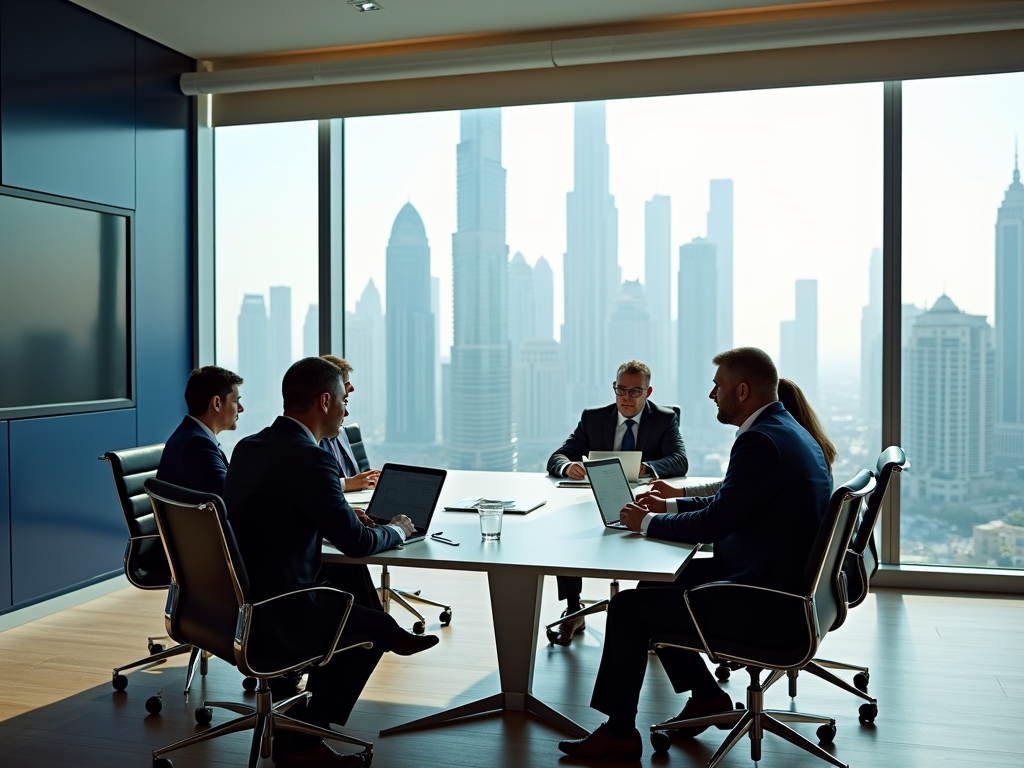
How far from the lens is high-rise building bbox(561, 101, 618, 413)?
21.9 ft

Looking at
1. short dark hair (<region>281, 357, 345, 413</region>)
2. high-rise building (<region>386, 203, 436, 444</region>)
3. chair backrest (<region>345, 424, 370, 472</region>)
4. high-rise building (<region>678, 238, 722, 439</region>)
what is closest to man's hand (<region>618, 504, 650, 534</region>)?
short dark hair (<region>281, 357, 345, 413</region>)

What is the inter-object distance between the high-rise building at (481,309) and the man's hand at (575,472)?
6.17ft

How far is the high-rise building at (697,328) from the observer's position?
6477mm

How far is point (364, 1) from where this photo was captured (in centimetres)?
576

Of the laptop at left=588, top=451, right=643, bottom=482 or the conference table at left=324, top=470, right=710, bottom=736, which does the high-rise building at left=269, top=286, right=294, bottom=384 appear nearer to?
the conference table at left=324, top=470, right=710, bottom=736

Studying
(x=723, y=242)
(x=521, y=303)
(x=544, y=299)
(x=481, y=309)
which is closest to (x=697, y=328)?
(x=723, y=242)

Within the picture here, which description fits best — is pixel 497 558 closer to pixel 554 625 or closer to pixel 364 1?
pixel 554 625

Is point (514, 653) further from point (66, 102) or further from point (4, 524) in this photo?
point (66, 102)

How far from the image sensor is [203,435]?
401cm

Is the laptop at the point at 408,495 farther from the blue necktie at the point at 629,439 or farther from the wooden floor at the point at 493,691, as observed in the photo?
the blue necktie at the point at 629,439

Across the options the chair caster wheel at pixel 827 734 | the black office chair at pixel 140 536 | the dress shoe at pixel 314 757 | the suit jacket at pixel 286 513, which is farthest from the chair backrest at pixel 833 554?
the black office chair at pixel 140 536

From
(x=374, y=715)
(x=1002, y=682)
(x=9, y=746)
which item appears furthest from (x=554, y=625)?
(x=9, y=746)

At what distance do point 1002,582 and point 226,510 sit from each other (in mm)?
4859

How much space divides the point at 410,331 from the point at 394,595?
2.39 meters
